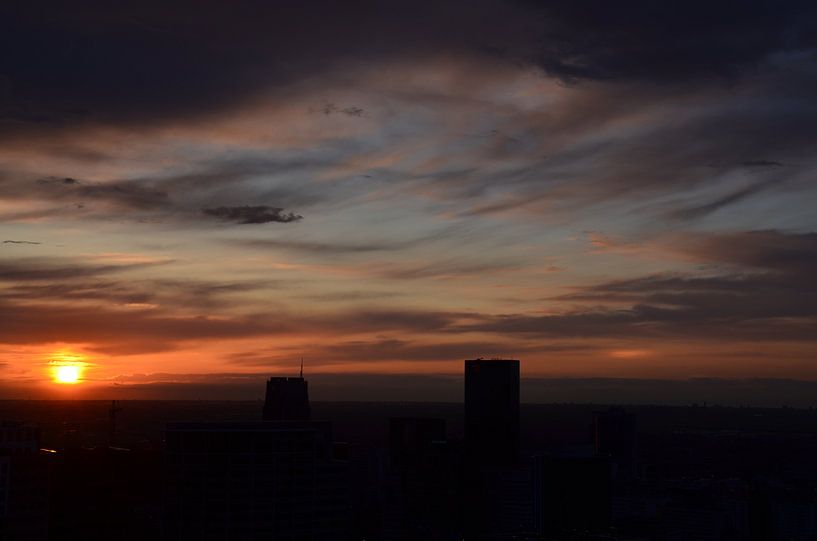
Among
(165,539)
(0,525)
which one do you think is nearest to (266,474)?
(165,539)

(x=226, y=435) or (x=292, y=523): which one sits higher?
(x=226, y=435)

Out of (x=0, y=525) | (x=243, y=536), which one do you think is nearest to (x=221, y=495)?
(x=243, y=536)

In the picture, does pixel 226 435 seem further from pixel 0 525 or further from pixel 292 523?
pixel 0 525

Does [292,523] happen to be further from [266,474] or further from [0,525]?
[0,525]

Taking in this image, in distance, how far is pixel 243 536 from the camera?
194500 millimetres

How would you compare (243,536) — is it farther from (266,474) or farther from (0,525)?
(0,525)

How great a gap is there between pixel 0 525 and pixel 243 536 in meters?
44.0

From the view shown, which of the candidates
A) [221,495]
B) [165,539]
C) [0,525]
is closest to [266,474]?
[221,495]

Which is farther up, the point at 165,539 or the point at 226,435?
the point at 226,435

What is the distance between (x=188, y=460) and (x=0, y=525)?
36.6 m

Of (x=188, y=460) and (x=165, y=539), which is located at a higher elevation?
(x=188, y=460)

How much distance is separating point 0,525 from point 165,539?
A: 97.9 ft

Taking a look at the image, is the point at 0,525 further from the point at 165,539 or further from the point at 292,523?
the point at 292,523

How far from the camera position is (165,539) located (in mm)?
197125
